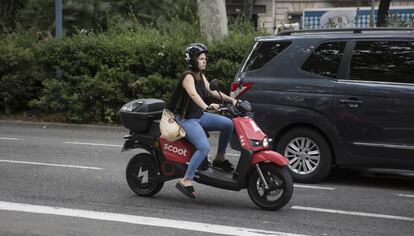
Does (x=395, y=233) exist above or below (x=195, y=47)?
below

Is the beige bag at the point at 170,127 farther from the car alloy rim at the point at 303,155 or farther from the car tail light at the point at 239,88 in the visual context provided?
the car alloy rim at the point at 303,155

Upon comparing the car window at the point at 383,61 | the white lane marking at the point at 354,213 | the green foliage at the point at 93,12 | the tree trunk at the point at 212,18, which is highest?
the green foliage at the point at 93,12

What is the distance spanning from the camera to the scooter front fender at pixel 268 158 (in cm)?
650

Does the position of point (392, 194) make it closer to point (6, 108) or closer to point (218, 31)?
point (218, 31)

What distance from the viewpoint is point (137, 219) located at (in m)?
6.39

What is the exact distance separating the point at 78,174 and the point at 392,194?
4087mm

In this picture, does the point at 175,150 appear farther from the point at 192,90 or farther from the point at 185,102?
the point at 192,90

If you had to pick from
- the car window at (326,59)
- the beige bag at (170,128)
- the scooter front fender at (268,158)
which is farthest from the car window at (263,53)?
the scooter front fender at (268,158)

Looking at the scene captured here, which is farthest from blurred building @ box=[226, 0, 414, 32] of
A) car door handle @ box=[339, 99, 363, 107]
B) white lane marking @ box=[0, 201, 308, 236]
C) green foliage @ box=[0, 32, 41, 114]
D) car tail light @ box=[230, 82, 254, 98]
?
white lane marking @ box=[0, 201, 308, 236]

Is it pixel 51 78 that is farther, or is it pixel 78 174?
pixel 51 78

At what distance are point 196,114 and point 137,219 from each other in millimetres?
1273

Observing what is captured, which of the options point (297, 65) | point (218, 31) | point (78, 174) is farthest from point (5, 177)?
point (218, 31)

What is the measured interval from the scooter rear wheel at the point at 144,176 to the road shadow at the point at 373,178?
243 cm

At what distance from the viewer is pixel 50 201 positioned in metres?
7.16
